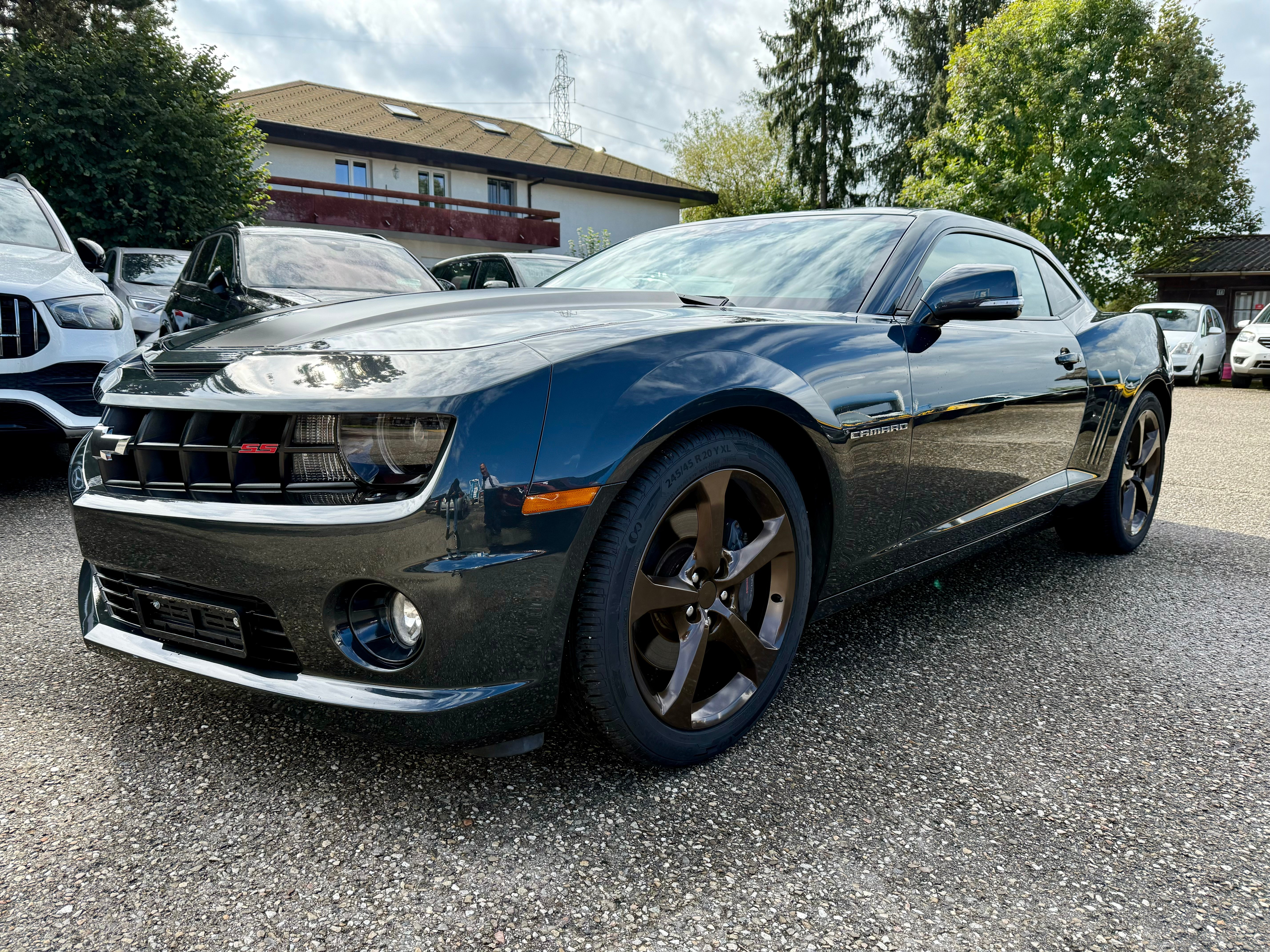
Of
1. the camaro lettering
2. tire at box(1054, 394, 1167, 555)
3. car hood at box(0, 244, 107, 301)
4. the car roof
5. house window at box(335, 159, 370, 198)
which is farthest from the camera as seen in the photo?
house window at box(335, 159, 370, 198)

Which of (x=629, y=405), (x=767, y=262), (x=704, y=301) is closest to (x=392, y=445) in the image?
(x=629, y=405)

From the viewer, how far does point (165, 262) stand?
9.71 m

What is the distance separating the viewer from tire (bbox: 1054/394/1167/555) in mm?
3676

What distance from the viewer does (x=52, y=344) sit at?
4371mm

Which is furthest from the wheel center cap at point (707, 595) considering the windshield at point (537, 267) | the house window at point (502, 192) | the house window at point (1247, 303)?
the house window at point (1247, 303)

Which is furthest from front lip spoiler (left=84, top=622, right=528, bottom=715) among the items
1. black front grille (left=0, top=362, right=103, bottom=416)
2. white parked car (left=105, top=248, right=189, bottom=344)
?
white parked car (left=105, top=248, right=189, bottom=344)

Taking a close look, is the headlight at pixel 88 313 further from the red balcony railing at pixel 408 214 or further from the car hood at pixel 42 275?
the red balcony railing at pixel 408 214

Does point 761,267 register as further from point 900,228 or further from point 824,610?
point 824,610

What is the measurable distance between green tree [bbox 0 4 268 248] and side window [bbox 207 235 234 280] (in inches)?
307

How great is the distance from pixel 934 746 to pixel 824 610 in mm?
411

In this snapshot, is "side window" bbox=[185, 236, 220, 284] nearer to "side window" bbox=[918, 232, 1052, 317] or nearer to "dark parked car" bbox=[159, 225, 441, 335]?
"dark parked car" bbox=[159, 225, 441, 335]

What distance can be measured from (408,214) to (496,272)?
15109mm

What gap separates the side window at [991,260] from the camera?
2717mm

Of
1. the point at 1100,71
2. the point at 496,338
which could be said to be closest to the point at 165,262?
the point at 496,338
